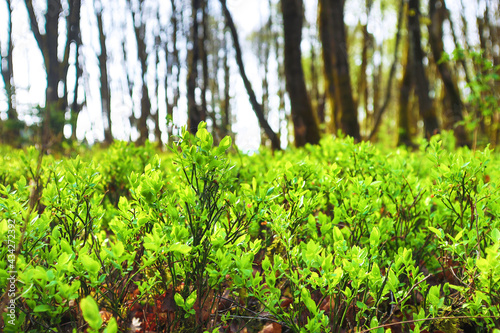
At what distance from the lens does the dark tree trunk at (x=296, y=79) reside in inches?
237

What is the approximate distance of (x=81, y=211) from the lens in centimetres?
185

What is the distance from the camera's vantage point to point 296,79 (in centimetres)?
618

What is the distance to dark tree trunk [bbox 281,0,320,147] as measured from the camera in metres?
6.03

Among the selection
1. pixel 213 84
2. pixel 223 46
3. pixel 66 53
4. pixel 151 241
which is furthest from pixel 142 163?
pixel 213 84

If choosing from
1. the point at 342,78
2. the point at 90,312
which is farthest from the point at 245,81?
the point at 90,312

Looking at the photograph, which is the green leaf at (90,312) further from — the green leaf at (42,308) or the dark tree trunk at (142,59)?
the dark tree trunk at (142,59)

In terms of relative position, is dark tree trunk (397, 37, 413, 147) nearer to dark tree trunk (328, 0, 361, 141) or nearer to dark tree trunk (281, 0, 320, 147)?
dark tree trunk (328, 0, 361, 141)

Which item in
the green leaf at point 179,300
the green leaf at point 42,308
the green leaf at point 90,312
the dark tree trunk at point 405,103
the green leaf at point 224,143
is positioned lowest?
the green leaf at point 179,300

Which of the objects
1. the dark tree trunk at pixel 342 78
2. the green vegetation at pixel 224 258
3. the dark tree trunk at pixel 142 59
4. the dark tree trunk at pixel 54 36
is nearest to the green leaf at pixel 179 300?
the green vegetation at pixel 224 258

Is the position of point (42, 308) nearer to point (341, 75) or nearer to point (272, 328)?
point (272, 328)

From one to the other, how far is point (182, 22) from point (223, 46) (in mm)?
9510

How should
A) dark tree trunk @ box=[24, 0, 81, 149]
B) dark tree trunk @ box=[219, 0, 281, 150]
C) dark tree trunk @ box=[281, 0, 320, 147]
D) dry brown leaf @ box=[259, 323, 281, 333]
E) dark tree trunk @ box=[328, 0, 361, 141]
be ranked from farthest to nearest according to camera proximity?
dark tree trunk @ box=[24, 0, 81, 149] < dark tree trunk @ box=[328, 0, 361, 141] < dark tree trunk @ box=[281, 0, 320, 147] < dark tree trunk @ box=[219, 0, 281, 150] < dry brown leaf @ box=[259, 323, 281, 333]

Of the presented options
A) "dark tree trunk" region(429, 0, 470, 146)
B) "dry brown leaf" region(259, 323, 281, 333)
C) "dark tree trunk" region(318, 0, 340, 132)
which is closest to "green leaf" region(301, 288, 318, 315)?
"dry brown leaf" region(259, 323, 281, 333)

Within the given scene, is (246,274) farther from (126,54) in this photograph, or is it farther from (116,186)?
(126,54)
